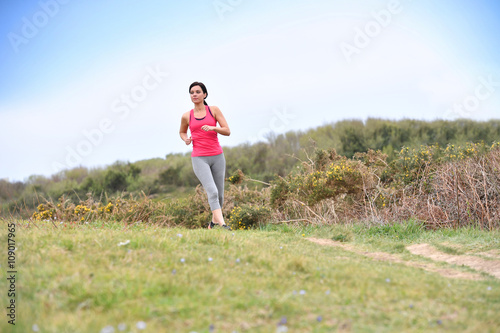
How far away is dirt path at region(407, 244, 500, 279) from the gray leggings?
342 centimetres

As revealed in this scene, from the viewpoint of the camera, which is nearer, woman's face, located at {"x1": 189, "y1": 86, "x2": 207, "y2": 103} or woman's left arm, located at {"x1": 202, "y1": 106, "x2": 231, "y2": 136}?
woman's left arm, located at {"x1": 202, "y1": 106, "x2": 231, "y2": 136}

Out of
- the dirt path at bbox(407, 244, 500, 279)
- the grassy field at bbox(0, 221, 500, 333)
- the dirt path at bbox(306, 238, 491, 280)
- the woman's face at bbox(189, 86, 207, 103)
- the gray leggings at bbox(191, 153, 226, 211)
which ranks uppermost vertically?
the woman's face at bbox(189, 86, 207, 103)

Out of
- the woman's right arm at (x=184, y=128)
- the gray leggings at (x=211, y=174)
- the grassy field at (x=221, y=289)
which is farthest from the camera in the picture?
the woman's right arm at (x=184, y=128)

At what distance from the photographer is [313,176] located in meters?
10.0

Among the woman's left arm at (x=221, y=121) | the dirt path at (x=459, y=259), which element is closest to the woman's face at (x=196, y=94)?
the woman's left arm at (x=221, y=121)

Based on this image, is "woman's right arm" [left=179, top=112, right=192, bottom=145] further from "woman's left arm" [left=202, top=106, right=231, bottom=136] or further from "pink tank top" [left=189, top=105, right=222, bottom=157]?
"woman's left arm" [left=202, top=106, right=231, bottom=136]

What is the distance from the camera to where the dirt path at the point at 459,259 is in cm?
523

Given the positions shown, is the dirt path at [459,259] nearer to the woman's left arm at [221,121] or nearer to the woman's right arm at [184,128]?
the woman's left arm at [221,121]

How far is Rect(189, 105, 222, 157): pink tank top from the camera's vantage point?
7.62 metres

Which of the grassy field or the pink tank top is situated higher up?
the pink tank top

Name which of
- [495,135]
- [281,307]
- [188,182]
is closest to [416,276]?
[281,307]

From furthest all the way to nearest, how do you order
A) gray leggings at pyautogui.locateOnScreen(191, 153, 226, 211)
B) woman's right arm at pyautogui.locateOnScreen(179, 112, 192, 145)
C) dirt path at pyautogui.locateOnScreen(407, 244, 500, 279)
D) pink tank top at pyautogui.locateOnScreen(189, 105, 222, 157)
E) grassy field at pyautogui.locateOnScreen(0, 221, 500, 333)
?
1. woman's right arm at pyautogui.locateOnScreen(179, 112, 192, 145)
2. pink tank top at pyautogui.locateOnScreen(189, 105, 222, 157)
3. gray leggings at pyautogui.locateOnScreen(191, 153, 226, 211)
4. dirt path at pyautogui.locateOnScreen(407, 244, 500, 279)
5. grassy field at pyautogui.locateOnScreen(0, 221, 500, 333)

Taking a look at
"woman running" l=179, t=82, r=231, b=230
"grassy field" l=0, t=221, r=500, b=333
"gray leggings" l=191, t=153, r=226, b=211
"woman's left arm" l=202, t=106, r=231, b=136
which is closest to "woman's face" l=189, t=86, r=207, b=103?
"woman running" l=179, t=82, r=231, b=230

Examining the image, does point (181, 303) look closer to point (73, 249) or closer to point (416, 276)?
point (73, 249)
